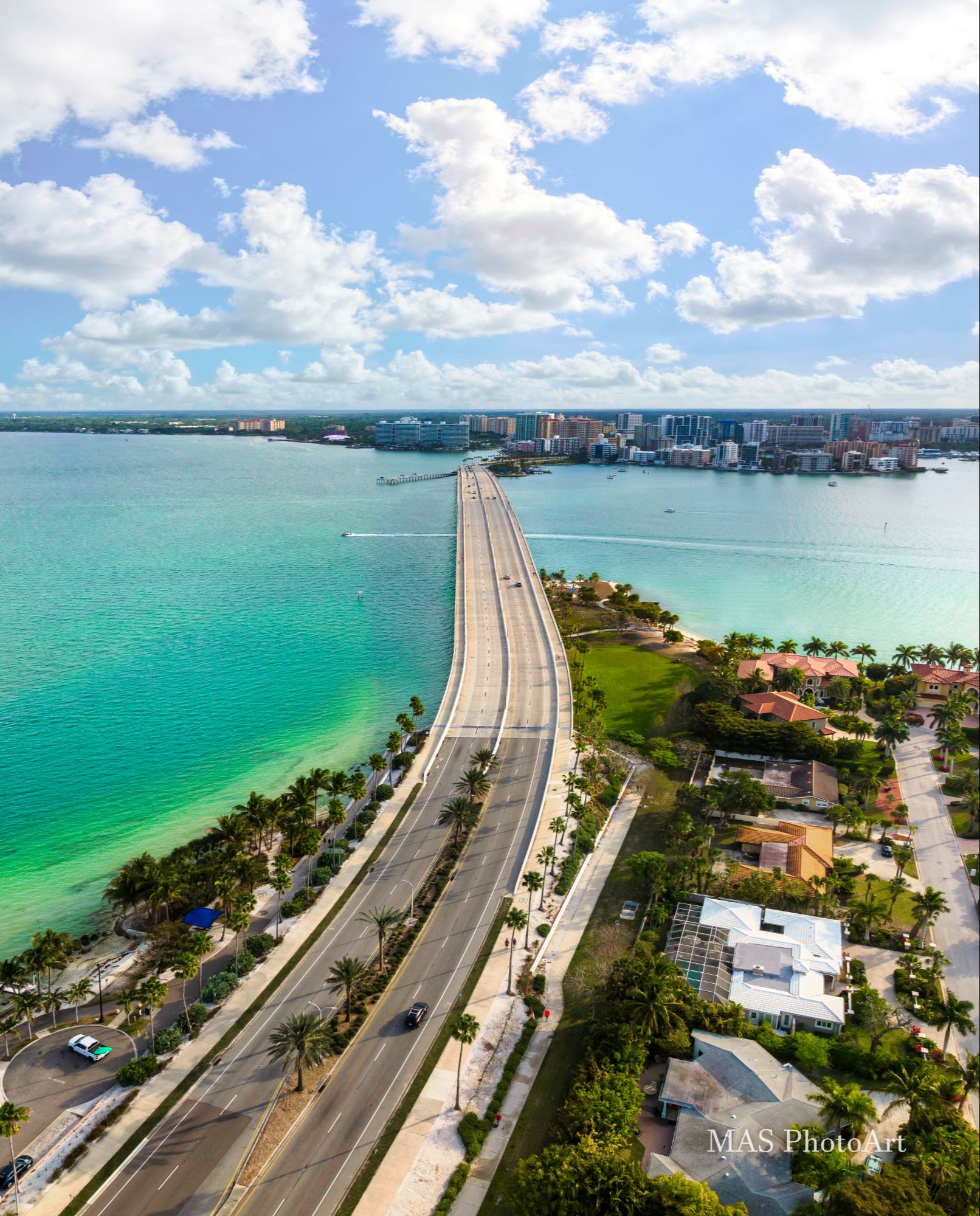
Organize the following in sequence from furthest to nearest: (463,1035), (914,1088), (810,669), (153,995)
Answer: (810,669)
(153,995)
(463,1035)
(914,1088)

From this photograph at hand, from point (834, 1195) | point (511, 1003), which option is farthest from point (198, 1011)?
point (834, 1195)

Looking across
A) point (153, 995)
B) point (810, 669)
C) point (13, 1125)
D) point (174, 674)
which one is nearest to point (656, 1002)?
point (153, 995)

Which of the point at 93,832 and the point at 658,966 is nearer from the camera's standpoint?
the point at 658,966

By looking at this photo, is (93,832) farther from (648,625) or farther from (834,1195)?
(648,625)

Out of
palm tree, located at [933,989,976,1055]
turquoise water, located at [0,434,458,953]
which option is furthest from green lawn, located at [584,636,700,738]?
palm tree, located at [933,989,976,1055]

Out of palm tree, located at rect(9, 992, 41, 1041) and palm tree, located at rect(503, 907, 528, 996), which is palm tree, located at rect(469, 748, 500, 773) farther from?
palm tree, located at rect(9, 992, 41, 1041)

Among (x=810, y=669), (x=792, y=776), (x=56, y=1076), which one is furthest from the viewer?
(x=810, y=669)

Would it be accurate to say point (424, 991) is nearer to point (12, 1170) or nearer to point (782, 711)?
point (12, 1170)
